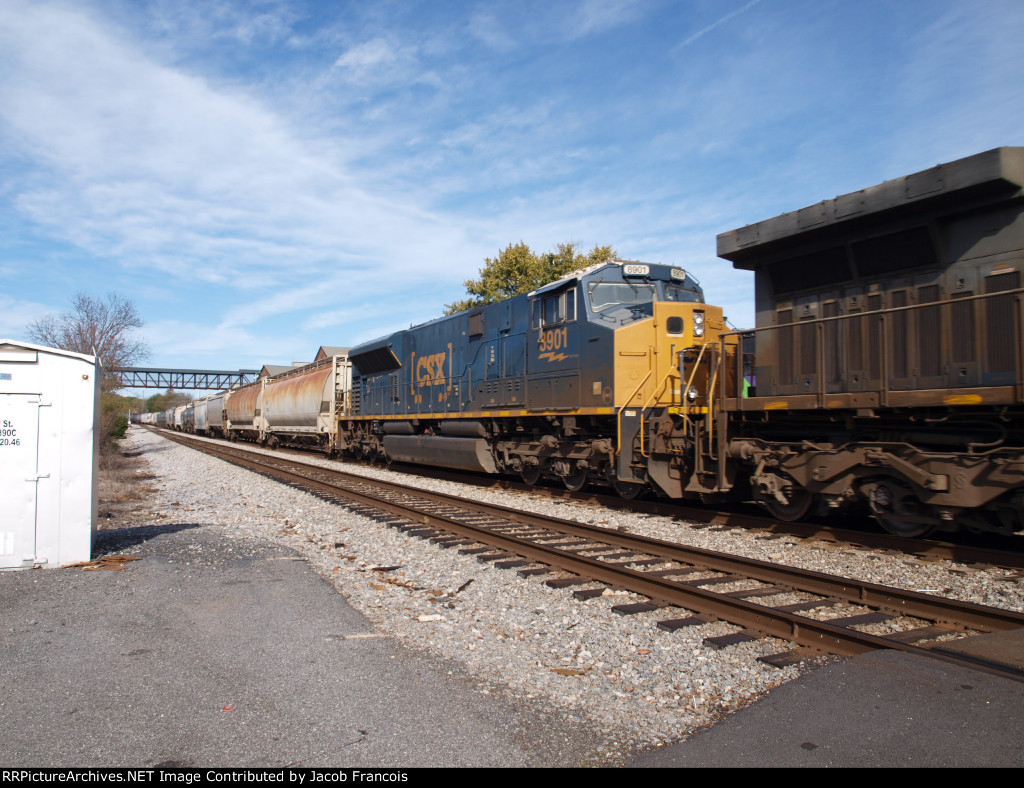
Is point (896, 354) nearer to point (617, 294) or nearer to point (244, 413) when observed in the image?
point (617, 294)

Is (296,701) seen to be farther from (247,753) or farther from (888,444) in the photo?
(888,444)

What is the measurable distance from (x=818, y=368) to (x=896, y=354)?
822mm

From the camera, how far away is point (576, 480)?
476 inches

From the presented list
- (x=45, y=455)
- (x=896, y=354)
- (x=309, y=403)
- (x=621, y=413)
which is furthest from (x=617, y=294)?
(x=309, y=403)

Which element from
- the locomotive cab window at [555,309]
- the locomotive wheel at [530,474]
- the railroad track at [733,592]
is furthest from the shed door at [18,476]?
the locomotive wheel at [530,474]

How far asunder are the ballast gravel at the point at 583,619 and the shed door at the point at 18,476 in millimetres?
2625

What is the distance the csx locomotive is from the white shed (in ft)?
22.7

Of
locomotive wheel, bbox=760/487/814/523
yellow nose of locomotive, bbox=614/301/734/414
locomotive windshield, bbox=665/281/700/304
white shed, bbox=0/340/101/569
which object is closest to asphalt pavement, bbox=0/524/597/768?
white shed, bbox=0/340/101/569

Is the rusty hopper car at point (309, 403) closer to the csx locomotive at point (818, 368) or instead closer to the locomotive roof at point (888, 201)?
the csx locomotive at point (818, 368)

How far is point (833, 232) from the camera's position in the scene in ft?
25.0

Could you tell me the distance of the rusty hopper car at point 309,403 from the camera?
2398 cm

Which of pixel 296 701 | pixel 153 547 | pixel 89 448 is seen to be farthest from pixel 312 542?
pixel 296 701

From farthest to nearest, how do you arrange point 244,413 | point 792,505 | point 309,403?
point 244,413, point 309,403, point 792,505

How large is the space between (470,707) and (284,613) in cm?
231
